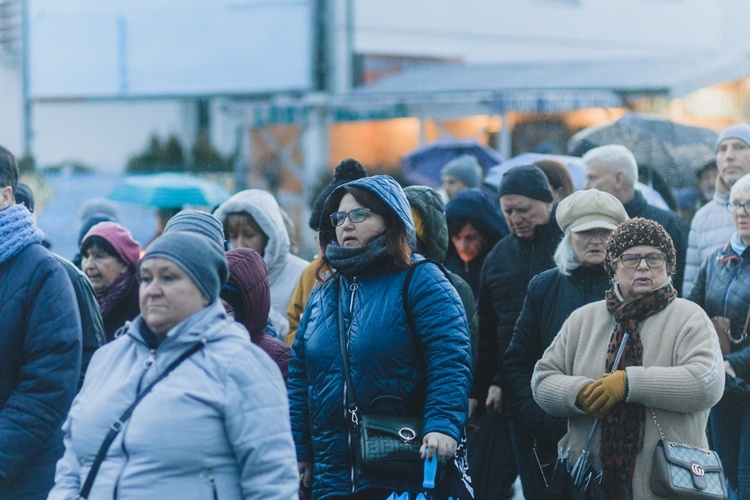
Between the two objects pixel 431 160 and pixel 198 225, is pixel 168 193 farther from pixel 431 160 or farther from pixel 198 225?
pixel 198 225

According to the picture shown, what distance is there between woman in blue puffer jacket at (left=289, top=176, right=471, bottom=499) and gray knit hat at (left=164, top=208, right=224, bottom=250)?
432 millimetres

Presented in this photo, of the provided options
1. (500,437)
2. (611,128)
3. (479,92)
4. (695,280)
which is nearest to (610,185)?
(695,280)

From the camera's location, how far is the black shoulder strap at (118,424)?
332cm

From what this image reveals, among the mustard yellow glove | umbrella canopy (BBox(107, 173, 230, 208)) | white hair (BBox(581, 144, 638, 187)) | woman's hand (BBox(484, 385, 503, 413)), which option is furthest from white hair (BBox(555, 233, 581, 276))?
umbrella canopy (BBox(107, 173, 230, 208))

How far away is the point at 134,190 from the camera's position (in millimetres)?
11648

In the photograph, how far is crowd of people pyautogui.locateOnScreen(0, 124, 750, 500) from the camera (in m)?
3.34

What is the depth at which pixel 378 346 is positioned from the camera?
4242mm

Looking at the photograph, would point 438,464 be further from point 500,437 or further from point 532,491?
point 500,437

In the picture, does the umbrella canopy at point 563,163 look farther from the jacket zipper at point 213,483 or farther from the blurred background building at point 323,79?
the blurred background building at point 323,79

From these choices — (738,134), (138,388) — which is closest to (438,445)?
(138,388)

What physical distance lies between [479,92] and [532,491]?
17.4m

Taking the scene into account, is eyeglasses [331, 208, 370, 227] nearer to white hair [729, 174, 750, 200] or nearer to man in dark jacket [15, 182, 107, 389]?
man in dark jacket [15, 182, 107, 389]

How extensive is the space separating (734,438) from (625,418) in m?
1.58

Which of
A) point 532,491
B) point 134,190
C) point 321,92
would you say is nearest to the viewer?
point 532,491
